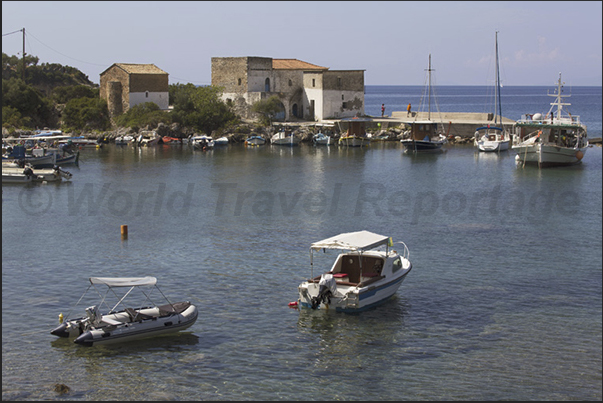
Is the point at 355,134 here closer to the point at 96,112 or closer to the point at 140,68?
the point at 140,68

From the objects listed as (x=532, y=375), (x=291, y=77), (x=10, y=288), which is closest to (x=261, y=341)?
(x=532, y=375)

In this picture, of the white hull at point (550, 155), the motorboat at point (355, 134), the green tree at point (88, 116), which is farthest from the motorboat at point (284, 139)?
the white hull at point (550, 155)

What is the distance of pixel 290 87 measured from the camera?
8125cm

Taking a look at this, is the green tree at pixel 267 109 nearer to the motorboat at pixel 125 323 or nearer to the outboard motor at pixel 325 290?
the outboard motor at pixel 325 290

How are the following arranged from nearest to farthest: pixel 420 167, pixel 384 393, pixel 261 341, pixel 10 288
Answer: pixel 384 393 → pixel 261 341 → pixel 10 288 → pixel 420 167

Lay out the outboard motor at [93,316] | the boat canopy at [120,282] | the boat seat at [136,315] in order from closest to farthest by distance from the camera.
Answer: the outboard motor at [93,316] < the boat seat at [136,315] < the boat canopy at [120,282]

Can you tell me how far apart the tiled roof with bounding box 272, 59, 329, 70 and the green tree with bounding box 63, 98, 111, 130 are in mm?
20533

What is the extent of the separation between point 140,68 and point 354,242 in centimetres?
6591

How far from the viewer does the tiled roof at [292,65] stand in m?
81.6

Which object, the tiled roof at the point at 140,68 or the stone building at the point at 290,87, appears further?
the tiled roof at the point at 140,68

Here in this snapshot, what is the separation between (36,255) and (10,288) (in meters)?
4.39

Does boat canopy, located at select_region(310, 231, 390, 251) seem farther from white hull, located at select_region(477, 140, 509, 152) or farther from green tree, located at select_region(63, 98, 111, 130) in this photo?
green tree, located at select_region(63, 98, 111, 130)

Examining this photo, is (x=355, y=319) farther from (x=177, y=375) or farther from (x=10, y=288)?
(x=10, y=288)

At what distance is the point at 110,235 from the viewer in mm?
30344
